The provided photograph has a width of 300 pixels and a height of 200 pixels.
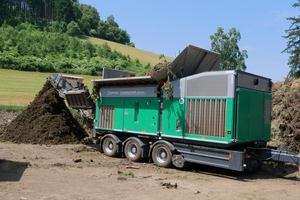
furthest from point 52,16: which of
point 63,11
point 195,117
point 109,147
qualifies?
point 195,117

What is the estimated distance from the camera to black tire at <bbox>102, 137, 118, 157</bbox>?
1160cm

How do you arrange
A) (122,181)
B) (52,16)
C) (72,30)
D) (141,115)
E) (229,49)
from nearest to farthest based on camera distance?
1. (122,181)
2. (141,115)
3. (229,49)
4. (72,30)
5. (52,16)

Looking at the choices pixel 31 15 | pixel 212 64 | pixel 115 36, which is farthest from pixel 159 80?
pixel 115 36

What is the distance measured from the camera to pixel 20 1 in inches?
4176

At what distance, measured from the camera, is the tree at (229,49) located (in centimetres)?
4559

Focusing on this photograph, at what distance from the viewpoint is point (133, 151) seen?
11023mm

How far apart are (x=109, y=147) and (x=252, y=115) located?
20.6ft

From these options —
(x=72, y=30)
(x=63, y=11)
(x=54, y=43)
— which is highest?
(x=63, y=11)

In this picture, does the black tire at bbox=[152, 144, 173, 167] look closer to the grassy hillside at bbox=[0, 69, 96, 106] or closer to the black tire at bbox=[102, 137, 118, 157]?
the black tire at bbox=[102, 137, 118, 157]

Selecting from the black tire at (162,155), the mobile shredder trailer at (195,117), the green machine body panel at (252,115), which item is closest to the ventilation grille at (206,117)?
the mobile shredder trailer at (195,117)

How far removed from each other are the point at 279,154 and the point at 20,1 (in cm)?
11929

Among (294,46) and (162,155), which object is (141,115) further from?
(294,46)

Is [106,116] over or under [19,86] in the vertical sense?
under

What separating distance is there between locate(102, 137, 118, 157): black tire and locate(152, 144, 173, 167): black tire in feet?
7.20
